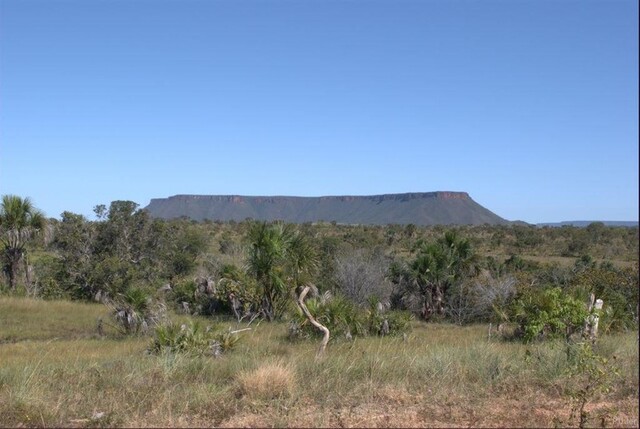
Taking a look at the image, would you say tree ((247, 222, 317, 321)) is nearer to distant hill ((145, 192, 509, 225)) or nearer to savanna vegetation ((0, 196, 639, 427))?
savanna vegetation ((0, 196, 639, 427))

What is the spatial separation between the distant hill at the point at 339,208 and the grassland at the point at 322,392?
119 meters

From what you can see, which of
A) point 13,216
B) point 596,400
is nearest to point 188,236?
point 13,216

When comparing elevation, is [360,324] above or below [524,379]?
below

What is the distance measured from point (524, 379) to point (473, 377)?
63 centimetres

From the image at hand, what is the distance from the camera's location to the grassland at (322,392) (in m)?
6.53

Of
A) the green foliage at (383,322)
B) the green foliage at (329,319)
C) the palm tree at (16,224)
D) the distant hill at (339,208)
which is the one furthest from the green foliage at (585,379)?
the distant hill at (339,208)

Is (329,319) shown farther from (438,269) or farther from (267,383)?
(438,269)

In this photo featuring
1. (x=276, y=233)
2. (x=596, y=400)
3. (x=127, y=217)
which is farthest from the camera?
(x=127, y=217)

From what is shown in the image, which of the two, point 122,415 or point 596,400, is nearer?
point 122,415

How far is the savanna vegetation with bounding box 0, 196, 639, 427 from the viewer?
6871mm

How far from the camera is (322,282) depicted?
1202 inches

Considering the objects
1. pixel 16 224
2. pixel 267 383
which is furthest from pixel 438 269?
pixel 267 383

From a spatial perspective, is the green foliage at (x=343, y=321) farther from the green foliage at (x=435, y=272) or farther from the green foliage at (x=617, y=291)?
the green foliage at (x=435, y=272)

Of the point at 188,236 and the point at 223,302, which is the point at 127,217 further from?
the point at 223,302
